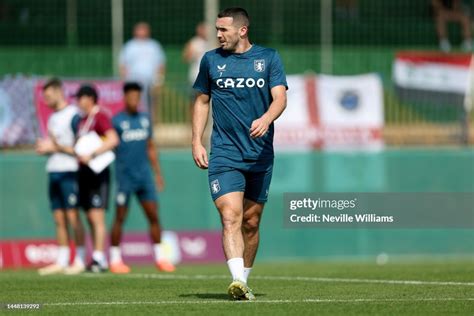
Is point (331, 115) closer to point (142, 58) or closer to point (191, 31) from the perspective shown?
point (142, 58)

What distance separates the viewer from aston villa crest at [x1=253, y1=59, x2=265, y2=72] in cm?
1194

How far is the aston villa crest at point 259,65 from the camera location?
11.9 metres

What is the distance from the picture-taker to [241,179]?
39.0 ft

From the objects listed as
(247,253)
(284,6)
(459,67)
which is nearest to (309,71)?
(284,6)

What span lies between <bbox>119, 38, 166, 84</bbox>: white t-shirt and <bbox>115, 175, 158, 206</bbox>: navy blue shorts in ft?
24.1

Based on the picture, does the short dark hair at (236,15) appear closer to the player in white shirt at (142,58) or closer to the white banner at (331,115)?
the white banner at (331,115)

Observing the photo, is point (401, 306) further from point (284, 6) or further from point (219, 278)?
point (284, 6)

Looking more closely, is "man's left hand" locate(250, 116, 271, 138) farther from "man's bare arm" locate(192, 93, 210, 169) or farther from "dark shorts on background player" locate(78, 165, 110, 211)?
"dark shorts on background player" locate(78, 165, 110, 211)

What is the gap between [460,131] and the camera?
2489 centimetres

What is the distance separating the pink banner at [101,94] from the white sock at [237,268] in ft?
42.1

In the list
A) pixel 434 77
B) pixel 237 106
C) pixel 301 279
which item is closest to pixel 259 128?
pixel 237 106

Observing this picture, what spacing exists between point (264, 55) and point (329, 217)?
113 inches

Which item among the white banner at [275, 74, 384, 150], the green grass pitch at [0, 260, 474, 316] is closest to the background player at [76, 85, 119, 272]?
the green grass pitch at [0, 260, 474, 316]

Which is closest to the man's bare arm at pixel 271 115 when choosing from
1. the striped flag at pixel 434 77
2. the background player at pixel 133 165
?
the background player at pixel 133 165
